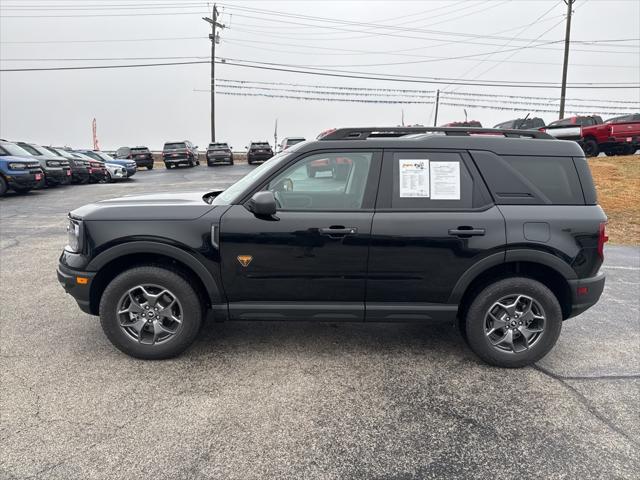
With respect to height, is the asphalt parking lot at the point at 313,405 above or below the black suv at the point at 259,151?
below

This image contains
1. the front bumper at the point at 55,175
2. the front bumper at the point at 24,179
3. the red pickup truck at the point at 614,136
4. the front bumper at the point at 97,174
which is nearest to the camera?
the front bumper at the point at 24,179

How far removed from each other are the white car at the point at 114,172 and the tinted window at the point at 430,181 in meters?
21.0

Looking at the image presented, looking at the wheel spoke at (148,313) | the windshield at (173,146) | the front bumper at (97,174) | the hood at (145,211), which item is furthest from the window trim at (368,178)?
the windshield at (173,146)

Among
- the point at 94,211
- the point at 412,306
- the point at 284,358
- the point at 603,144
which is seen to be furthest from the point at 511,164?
the point at 603,144

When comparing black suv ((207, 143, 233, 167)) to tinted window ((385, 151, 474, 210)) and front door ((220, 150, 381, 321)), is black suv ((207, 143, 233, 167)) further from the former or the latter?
tinted window ((385, 151, 474, 210))

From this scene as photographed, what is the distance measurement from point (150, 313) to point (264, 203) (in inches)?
50.4

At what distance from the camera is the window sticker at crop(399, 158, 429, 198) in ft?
11.0

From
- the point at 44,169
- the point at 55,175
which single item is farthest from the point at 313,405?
the point at 55,175

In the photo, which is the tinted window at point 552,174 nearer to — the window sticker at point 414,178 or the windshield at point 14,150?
the window sticker at point 414,178

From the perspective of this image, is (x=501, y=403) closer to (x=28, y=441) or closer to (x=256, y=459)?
(x=256, y=459)

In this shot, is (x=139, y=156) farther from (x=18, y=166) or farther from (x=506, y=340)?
(x=506, y=340)

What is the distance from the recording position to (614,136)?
57.2 ft

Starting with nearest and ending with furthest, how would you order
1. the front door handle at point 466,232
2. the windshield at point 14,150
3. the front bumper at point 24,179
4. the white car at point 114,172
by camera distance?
the front door handle at point 466,232, the front bumper at point 24,179, the windshield at point 14,150, the white car at point 114,172

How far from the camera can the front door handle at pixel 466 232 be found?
327cm
